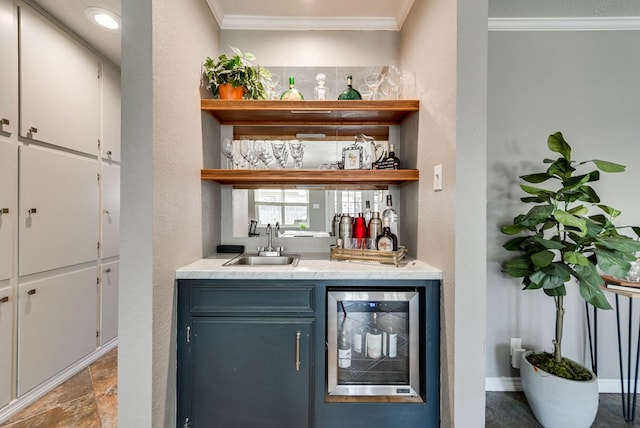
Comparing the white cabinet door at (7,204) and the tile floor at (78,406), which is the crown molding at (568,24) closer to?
the white cabinet door at (7,204)

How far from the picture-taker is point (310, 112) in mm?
1797

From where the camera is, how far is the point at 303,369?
1.40 metres

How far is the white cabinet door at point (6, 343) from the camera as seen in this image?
1.66m

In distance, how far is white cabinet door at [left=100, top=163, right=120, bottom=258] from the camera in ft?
8.00

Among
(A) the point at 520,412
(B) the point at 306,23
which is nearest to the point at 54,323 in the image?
(B) the point at 306,23

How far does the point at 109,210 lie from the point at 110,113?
902 mm

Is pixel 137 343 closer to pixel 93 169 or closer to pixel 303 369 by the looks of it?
pixel 303 369

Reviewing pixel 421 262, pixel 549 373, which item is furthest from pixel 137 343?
pixel 549 373

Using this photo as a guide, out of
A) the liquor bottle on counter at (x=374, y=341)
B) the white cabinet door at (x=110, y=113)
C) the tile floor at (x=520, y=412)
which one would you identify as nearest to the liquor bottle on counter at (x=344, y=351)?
the liquor bottle on counter at (x=374, y=341)

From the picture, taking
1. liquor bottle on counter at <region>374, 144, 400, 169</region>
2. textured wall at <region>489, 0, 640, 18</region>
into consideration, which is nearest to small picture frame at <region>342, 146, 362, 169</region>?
liquor bottle on counter at <region>374, 144, 400, 169</region>

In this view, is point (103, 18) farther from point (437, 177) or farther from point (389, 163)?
point (437, 177)

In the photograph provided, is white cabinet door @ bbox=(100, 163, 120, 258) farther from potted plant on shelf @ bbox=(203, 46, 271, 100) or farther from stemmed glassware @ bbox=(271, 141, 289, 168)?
stemmed glassware @ bbox=(271, 141, 289, 168)

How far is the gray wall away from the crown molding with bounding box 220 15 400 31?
832 mm

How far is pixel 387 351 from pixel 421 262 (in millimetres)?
549
